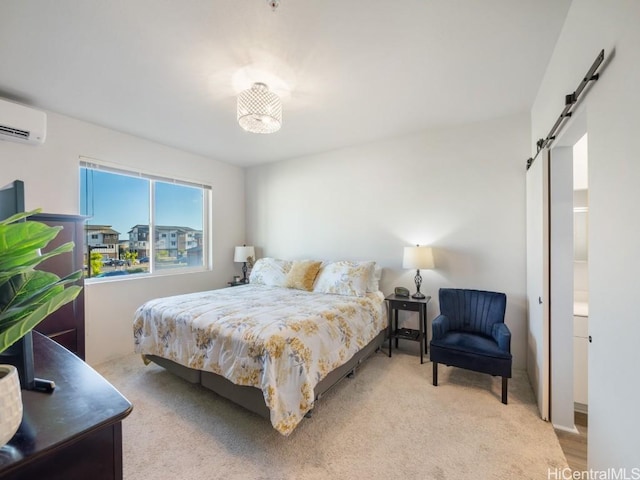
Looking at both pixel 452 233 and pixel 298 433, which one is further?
→ pixel 452 233

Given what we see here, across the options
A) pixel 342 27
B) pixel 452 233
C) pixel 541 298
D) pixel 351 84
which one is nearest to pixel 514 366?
pixel 541 298

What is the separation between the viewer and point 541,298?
81.8 inches

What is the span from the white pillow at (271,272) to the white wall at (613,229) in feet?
9.85

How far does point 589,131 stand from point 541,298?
1.28 m

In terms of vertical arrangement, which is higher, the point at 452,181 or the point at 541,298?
the point at 452,181

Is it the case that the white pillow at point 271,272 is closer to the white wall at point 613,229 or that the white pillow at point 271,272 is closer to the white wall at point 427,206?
the white wall at point 427,206

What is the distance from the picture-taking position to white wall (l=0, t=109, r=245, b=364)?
2684mm

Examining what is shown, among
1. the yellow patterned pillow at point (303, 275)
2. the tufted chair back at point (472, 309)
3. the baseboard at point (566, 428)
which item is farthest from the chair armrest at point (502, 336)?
the yellow patterned pillow at point (303, 275)

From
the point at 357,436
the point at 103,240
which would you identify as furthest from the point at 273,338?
the point at 103,240

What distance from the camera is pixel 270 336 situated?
1.90 metres

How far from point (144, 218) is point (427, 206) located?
3.57 meters

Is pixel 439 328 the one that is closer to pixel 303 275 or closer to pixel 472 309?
pixel 472 309

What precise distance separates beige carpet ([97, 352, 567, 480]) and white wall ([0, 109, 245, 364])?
2.82 ft

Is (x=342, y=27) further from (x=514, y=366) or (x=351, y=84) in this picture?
(x=514, y=366)
